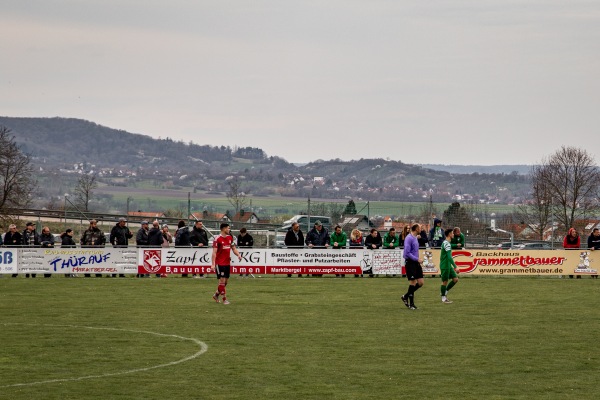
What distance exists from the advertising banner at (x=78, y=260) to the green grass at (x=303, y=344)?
230 inches

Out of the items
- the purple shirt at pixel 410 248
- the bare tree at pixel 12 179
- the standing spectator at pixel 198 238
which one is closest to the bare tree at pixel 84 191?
the bare tree at pixel 12 179

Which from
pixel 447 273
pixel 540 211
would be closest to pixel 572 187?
pixel 540 211

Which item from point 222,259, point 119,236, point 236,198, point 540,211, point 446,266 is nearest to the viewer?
point 222,259

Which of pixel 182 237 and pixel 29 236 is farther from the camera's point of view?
pixel 182 237

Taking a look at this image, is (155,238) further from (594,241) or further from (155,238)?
(594,241)

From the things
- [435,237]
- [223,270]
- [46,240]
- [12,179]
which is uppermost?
[12,179]

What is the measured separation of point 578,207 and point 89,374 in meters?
61.0

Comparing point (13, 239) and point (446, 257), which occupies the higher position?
point (13, 239)

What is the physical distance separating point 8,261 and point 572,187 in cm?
4573

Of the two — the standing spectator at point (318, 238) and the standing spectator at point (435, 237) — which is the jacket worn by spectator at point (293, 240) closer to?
the standing spectator at point (318, 238)

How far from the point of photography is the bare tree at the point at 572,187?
7112 centimetres

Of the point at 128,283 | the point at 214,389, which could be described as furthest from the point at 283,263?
the point at 214,389

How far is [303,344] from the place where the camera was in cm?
1856

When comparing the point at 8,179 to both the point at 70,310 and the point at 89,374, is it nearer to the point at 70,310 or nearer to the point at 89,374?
the point at 70,310
